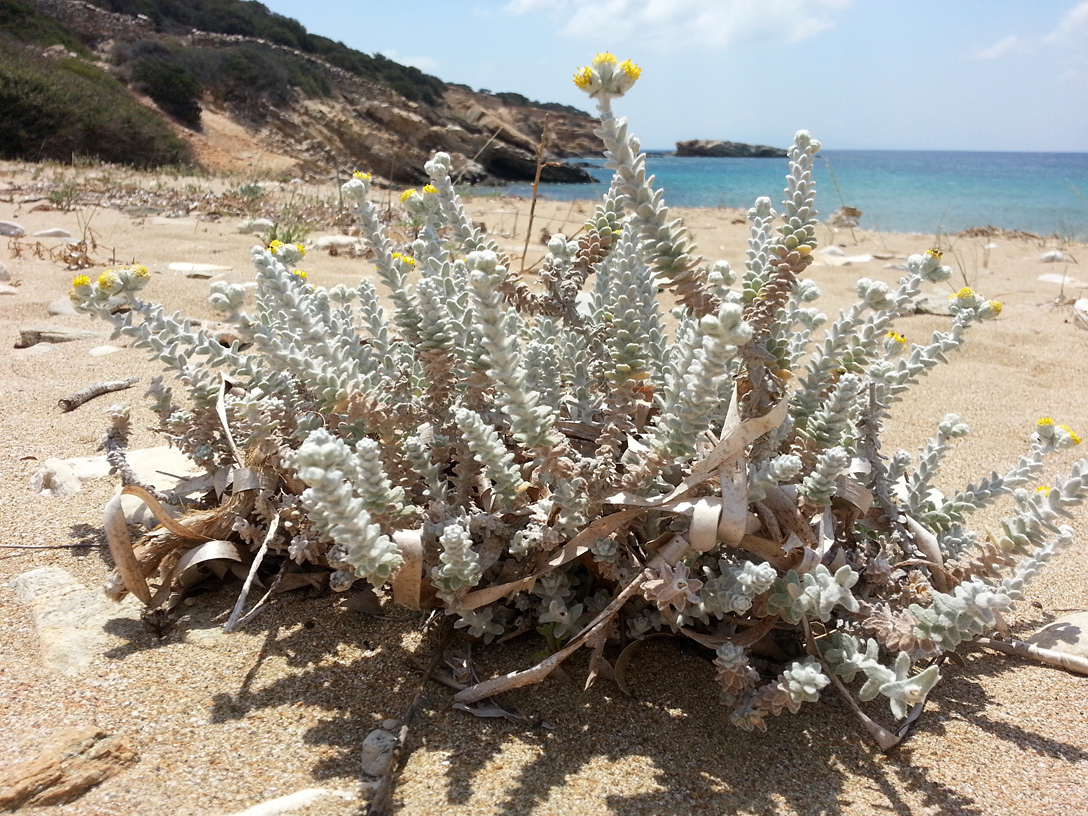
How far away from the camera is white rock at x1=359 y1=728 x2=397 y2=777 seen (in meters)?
1.39

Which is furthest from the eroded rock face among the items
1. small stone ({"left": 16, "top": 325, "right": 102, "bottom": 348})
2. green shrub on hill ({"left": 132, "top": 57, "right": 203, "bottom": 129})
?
small stone ({"left": 16, "top": 325, "right": 102, "bottom": 348})

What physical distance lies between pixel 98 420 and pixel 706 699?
101 inches

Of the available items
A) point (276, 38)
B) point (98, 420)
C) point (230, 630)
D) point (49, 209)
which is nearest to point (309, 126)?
point (276, 38)

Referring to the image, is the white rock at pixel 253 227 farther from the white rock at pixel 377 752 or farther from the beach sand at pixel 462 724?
the white rock at pixel 377 752

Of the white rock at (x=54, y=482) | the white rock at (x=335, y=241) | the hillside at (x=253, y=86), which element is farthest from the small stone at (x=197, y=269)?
the hillside at (x=253, y=86)

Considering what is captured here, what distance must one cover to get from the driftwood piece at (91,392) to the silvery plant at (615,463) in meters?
1.47

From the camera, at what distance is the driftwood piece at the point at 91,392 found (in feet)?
10.2

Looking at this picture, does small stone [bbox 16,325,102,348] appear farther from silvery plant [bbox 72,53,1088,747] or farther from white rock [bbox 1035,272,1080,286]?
Result: white rock [bbox 1035,272,1080,286]

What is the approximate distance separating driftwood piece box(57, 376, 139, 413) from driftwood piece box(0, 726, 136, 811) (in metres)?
2.08

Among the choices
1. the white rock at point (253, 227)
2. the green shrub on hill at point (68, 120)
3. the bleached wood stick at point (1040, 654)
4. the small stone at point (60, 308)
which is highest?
the green shrub on hill at point (68, 120)

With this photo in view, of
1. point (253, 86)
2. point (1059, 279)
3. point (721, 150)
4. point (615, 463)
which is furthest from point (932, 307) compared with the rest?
point (721, 150)

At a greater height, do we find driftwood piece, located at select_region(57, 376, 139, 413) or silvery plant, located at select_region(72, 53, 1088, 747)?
silvery plant, located at select_region(72, 53, 1088, 747)

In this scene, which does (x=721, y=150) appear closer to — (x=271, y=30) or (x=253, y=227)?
(x=271, y=30)

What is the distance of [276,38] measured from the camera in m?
33.3
